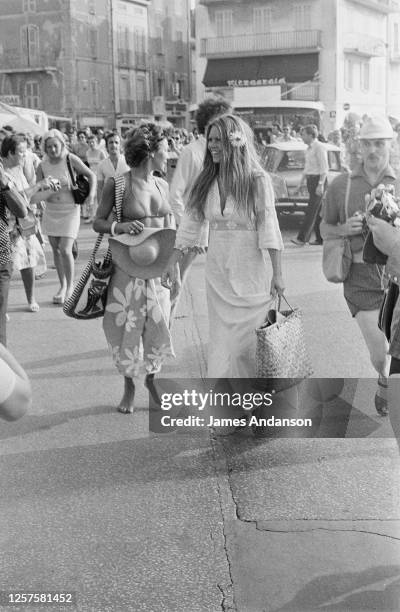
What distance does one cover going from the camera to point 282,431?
5.73 metres

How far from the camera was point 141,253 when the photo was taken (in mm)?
6160

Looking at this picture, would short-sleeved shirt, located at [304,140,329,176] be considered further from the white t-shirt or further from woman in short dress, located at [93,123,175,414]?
the white t-shirt

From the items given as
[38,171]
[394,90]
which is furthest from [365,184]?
[394,90]

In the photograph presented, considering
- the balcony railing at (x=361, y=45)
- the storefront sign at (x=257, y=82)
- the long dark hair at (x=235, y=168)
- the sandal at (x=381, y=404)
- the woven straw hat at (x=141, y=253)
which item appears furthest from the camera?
the balcony railing at (x=361, y=45)

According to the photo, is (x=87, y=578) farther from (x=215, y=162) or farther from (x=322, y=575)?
(x=215, y=162)

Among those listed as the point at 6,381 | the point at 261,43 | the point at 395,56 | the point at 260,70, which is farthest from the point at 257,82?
the point at 6,381

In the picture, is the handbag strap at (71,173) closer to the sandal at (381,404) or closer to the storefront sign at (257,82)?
the sandal at (381,404)

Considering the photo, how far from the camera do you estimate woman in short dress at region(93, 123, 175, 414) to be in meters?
6.20

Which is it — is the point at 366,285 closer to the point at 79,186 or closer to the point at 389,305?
the point at 389,305

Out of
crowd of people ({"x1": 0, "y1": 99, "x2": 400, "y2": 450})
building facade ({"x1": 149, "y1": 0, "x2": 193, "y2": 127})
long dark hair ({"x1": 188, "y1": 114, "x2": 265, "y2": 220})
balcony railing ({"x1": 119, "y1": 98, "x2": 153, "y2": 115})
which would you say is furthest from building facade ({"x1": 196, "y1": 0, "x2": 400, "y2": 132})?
long dark hair ({"x1": 188, "y1": 114, "x2": 265, "y2": 220})

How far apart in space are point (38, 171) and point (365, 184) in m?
4.89

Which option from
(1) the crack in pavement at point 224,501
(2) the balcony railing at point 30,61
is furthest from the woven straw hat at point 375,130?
(2) the balcony railing at point 30,61

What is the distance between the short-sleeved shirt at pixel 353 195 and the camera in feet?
18.7

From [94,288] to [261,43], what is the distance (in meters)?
46.3
